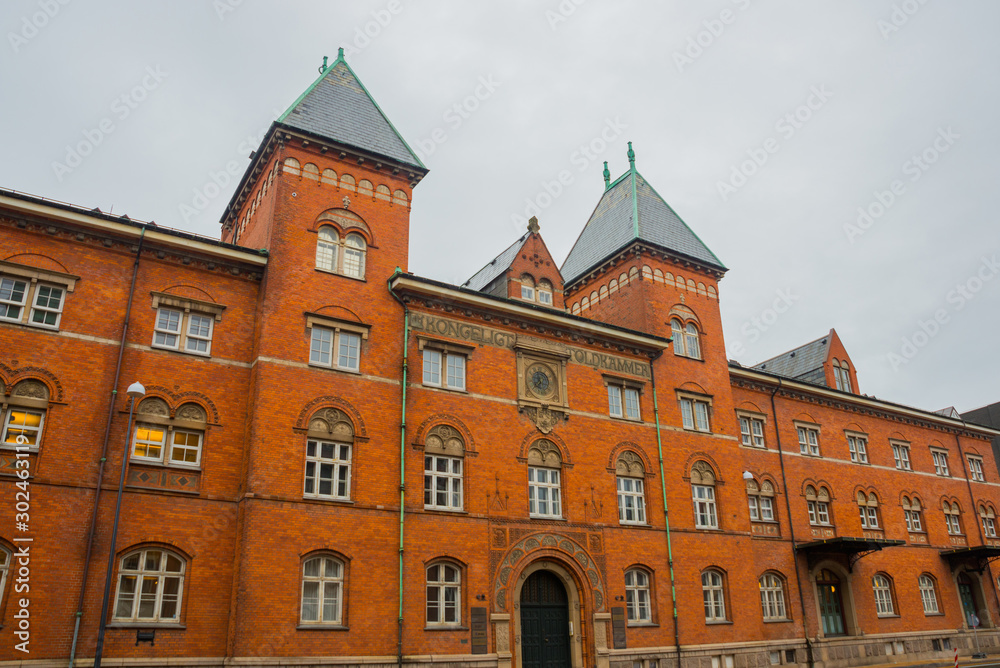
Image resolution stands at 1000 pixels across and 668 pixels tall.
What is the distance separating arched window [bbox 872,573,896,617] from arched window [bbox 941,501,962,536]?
326 inches

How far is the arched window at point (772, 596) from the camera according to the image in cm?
3119

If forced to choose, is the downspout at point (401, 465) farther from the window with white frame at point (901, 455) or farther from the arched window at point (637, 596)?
the window with white frame at point (901, 455)

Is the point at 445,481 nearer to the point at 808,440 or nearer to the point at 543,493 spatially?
the point at 543,493

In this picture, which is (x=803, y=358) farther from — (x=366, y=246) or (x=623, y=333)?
(x=366, y=246)

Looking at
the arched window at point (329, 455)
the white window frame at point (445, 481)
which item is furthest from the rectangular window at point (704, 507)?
the arched window at point (329, 455)

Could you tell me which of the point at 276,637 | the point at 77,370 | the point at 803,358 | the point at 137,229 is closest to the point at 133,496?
the point at 77,370

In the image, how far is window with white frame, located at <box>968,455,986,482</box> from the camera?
45122mm

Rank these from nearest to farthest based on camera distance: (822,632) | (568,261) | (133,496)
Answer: (133,496) → (822,632) → (568,261)

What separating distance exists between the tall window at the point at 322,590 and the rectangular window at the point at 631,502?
11.1 meters

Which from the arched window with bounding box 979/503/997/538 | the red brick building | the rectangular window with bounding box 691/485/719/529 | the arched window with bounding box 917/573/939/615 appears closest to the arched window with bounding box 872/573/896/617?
the red brick building

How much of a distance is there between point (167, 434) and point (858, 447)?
1337 inches

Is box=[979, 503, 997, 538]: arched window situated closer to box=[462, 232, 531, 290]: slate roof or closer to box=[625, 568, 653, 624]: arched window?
box=[625, 568, 653, 624]: arched window

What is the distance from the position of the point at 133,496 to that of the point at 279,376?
5016mm

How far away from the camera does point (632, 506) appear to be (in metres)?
28.0
